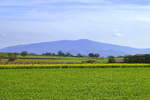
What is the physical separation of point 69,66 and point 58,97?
30727mm

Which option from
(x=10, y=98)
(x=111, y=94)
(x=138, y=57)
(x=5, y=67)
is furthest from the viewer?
(x=138, y=57)

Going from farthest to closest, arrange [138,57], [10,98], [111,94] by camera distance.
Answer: [138,57] < [111,94] < [10,98]

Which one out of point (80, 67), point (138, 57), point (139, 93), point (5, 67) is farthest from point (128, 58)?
point (139, 93)

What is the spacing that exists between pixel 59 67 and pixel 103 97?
3006 centimetres

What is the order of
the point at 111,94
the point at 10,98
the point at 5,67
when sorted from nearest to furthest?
1. the point at 10,98
2. the point at 111,94
3. the point at 5,67

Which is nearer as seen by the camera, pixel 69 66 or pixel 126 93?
pixel 126 93

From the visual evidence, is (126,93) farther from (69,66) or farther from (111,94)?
(69,66)

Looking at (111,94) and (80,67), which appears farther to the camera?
(80,67)

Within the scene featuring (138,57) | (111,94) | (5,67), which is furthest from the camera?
(138,57)

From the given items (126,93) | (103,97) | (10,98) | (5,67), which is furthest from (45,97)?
(5,67)

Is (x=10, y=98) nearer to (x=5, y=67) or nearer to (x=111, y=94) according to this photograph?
(x=111, y=94)

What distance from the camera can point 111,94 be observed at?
14703mm

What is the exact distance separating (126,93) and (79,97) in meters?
2.46

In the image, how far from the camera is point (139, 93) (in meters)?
15.1
